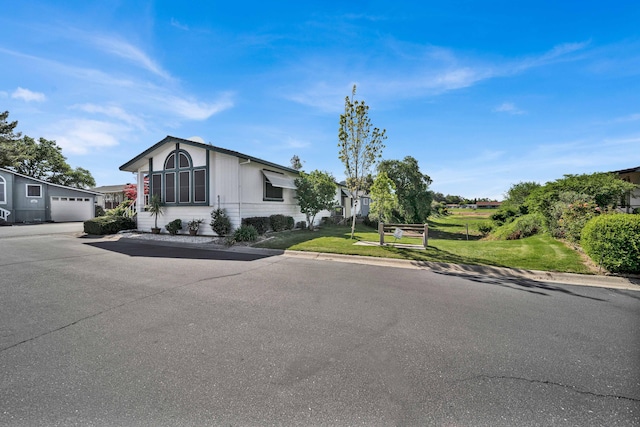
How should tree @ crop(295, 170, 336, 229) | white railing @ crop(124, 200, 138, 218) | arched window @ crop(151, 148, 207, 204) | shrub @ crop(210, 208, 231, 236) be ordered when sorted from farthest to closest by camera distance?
white railing @ crop(124, 200, 138, 218) < tree @ crop(295, 170, 336, 229) < arched window @ crop(151, 148, 207, 204) < shrub @ crop(210, 208, 231, 236)

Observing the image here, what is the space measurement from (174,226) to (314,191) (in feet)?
23.8

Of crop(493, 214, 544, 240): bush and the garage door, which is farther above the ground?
the garage door

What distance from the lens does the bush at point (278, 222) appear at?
14.4 metres

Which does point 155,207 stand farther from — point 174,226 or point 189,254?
point 189,254

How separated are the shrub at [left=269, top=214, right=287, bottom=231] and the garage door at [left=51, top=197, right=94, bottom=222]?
26442 mm

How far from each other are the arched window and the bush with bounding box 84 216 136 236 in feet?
9.16

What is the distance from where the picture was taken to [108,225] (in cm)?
1465

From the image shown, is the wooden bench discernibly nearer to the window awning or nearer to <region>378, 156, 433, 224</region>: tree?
the window awning

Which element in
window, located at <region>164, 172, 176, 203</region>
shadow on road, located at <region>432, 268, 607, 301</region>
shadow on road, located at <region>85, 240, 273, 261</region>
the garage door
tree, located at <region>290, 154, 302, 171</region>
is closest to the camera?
shadow on road, located at <region>432, 268, 607, 301</region>

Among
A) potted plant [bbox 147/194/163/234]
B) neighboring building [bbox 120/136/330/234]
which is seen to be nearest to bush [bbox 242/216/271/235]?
neighboring building [bbox 120/136/330/234]

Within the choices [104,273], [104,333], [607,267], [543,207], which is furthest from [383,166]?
[104,333]

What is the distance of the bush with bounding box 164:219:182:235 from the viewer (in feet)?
44.3

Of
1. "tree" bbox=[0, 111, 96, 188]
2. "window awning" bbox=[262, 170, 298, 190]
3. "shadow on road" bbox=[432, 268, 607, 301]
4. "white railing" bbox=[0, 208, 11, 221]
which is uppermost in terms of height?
"tree" bbox=[0, 111, 96, 188]

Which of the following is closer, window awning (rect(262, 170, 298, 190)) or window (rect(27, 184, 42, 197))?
window awning (rect(262, 170, 298, 190))
